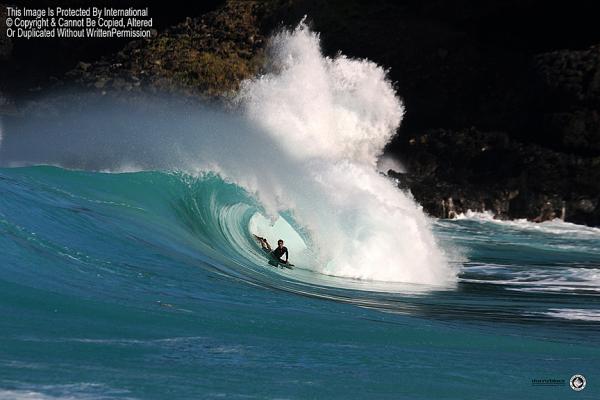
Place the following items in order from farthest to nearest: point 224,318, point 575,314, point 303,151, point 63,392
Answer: point 303,151 → point 575,314 → point 224,318 → point 63,392

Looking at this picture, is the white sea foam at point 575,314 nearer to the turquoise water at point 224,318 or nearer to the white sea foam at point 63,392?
the turquoise water at point 224,318

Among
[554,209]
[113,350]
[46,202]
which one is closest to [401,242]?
[46,202]

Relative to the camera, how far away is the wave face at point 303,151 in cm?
1605

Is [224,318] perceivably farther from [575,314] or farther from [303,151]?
[303,151]

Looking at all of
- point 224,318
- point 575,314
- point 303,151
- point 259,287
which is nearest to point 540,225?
point 303,151

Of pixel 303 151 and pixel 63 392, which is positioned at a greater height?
pixel 303 151

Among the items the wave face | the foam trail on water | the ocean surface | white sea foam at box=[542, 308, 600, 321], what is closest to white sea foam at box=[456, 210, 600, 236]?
the ocean surface

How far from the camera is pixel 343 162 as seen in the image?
18016 millimetres

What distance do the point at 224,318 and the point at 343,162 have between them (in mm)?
8399

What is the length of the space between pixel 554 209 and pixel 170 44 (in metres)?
25.3

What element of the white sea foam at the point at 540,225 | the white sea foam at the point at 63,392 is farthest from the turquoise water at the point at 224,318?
the white sea foam at the point at 540,225

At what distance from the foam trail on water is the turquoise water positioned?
2.10 feet

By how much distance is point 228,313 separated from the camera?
10234 mm

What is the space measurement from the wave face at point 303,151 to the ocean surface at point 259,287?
6 centimetres
